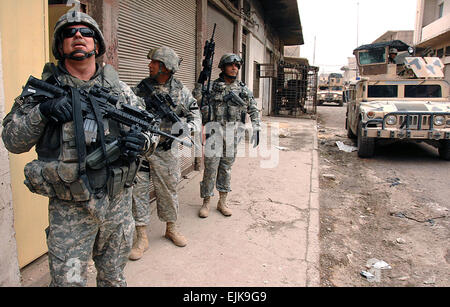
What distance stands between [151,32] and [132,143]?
2805mm

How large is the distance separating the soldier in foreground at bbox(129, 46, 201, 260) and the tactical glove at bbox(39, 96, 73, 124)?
124 centimetres

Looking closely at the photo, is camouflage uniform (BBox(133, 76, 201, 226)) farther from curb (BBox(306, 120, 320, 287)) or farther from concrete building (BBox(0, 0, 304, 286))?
curb (BBox(306, 120, 320, 287))

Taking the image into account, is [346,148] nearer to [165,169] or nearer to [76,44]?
[165,169]

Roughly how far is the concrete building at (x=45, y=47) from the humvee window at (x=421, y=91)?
13.8ft

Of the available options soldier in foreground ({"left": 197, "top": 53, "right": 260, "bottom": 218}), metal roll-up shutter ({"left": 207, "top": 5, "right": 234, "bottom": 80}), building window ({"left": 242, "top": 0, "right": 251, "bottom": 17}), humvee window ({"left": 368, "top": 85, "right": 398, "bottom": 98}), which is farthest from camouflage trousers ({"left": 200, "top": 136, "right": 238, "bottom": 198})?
building window ({"left": 242, "top": 0, "right": 251, "bottom": 17})

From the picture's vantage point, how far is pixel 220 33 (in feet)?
23.4

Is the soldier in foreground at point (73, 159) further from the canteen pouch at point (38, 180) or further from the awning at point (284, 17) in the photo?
the awning at point (284, 17)

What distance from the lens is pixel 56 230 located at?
1.67m

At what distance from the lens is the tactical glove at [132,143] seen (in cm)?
169

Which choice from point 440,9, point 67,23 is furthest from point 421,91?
point 440,9

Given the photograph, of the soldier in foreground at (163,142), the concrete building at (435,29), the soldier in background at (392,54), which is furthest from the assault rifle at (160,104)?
the concrete building at (435,29)
